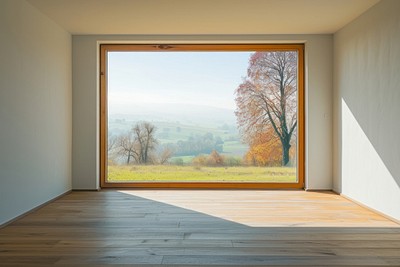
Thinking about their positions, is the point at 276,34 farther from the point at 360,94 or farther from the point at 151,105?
the point at 151,105

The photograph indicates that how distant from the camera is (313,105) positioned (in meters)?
6.03

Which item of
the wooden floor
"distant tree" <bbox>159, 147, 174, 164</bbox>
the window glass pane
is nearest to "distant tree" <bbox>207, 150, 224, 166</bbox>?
the window glass pane

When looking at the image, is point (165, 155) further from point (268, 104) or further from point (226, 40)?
point (226, 40)

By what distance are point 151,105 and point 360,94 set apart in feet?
10.5

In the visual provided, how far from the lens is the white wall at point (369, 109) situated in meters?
4.11

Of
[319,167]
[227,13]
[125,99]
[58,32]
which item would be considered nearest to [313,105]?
[319,167]

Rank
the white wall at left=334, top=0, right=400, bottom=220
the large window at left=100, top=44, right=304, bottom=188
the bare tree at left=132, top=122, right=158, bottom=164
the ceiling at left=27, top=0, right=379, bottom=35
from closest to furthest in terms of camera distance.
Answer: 1. the white wall at left=334, top=0, right=400, bottom=220
2. the ceiling at left=27, top=0, right=379, bottom=35
3. the large window at left=100, top=44, right=304, bottom=188
4. the bare tree at left=132, top=122, right=158, bottom=164

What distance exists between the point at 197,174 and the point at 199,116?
95cm

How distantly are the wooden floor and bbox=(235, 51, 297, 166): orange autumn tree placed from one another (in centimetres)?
127

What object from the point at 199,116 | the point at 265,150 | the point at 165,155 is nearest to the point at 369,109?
the point at 265,150

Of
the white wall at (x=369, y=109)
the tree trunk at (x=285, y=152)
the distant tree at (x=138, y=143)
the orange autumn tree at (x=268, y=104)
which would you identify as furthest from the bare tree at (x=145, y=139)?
the white wall at (x=369, y=109)

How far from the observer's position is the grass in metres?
6.32

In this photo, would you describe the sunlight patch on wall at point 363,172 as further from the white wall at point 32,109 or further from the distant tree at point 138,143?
the white wall at point 32,109

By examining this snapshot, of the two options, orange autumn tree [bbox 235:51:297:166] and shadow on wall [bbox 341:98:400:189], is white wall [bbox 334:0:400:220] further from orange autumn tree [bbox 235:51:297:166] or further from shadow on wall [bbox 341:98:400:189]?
orange autumn tree [bbox 235:51:297:166]
